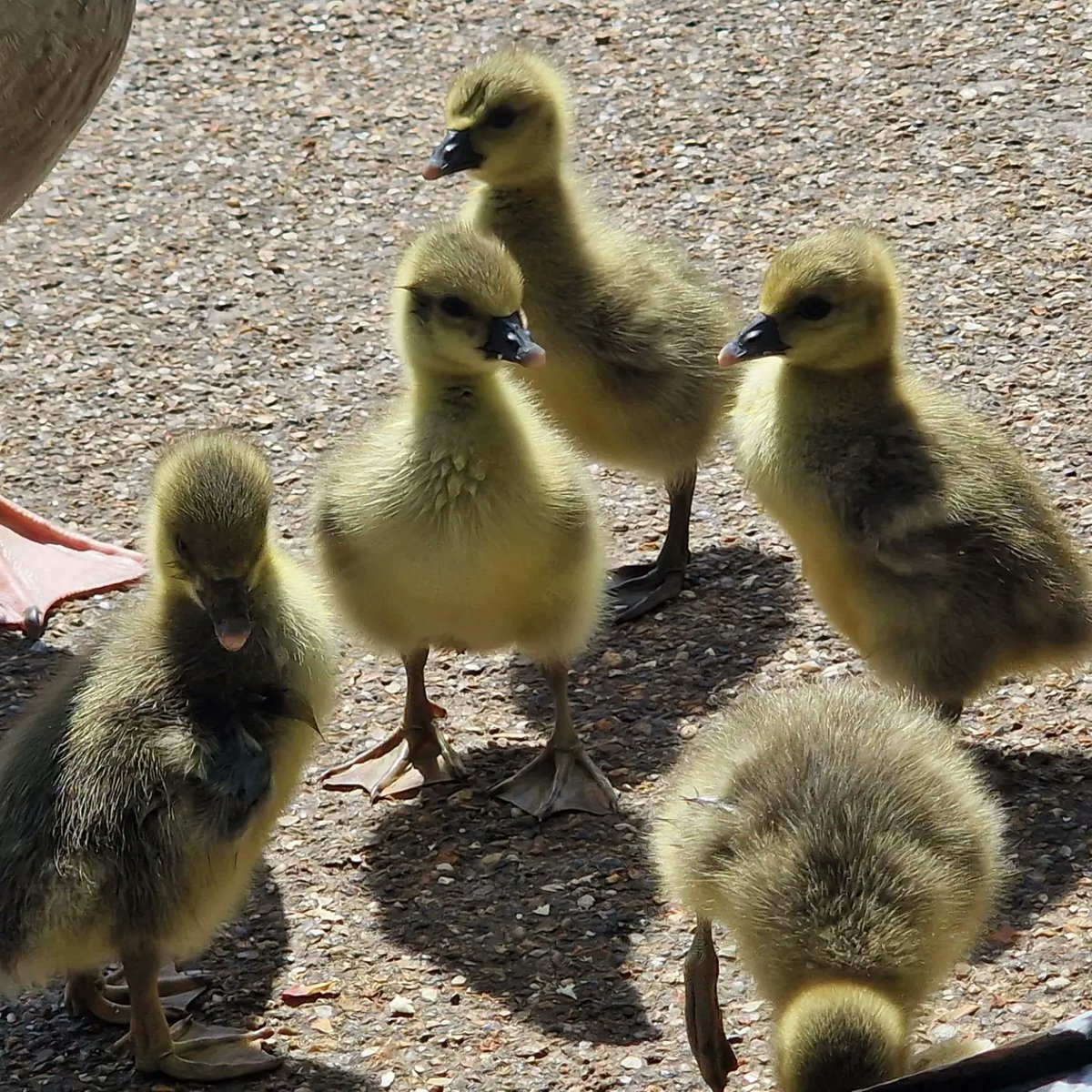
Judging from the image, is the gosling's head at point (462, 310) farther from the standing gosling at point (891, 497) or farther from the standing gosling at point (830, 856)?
the standing gosling at point (830, 856)

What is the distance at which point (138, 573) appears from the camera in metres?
4.16

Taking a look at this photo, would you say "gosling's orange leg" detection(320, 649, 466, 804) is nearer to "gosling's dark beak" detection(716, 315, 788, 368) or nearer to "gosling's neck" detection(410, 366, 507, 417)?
"gosling's neck" detection(410, 366, 507, 417)

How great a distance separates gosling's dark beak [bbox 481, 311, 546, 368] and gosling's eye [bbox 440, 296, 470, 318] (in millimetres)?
54

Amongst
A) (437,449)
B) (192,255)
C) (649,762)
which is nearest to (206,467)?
(437,449)

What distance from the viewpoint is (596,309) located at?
159 inches

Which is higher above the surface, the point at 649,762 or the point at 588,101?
the point at 588,101

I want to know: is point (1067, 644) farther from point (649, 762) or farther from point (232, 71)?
point (232, 71)

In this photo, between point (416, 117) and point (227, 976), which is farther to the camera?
point (416, 117)

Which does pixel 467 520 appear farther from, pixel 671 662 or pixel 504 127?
pixel 504 127

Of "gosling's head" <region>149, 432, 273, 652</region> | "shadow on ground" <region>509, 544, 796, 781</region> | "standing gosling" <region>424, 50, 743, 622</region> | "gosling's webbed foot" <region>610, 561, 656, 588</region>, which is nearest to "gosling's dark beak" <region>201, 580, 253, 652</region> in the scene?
"gosling's head" <region>149, 432, 273, 652</region>

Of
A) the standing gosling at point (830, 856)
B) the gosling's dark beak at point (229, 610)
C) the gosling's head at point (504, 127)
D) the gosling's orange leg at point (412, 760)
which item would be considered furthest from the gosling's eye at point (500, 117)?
the standing gosling at point (830, 856)

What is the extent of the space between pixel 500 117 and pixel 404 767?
1.41m

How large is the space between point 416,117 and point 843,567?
9.64 ft

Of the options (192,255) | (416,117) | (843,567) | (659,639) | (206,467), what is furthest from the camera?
(416,117)
